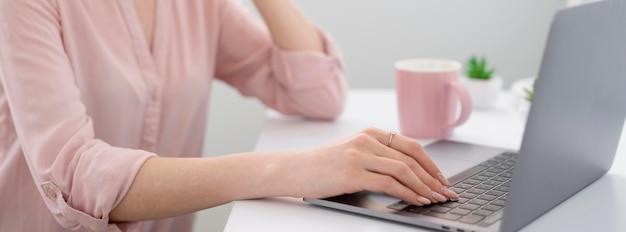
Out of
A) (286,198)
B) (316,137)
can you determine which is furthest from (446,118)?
(286,198)

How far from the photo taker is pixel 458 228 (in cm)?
79

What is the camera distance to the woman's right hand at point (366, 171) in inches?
34.2

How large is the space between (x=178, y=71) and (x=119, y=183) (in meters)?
0.34

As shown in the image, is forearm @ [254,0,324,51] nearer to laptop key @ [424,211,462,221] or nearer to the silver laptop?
the silver laptop

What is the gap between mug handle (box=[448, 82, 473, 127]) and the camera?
118 cm

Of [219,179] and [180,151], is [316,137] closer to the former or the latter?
[180,151]

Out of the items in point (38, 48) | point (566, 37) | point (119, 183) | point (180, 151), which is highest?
point (566, 37)

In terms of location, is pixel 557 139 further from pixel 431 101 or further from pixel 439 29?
pixel 439 29

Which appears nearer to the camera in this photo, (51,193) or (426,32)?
(51,193)

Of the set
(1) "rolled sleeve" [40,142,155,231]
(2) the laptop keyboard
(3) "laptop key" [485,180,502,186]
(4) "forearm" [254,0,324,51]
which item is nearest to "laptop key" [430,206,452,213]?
(2) the laptop keyboard

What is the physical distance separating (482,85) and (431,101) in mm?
214

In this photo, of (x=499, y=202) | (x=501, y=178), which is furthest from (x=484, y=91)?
(x=499, y=202)

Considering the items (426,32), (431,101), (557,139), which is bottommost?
(426,32)

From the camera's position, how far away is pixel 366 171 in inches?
34.7
